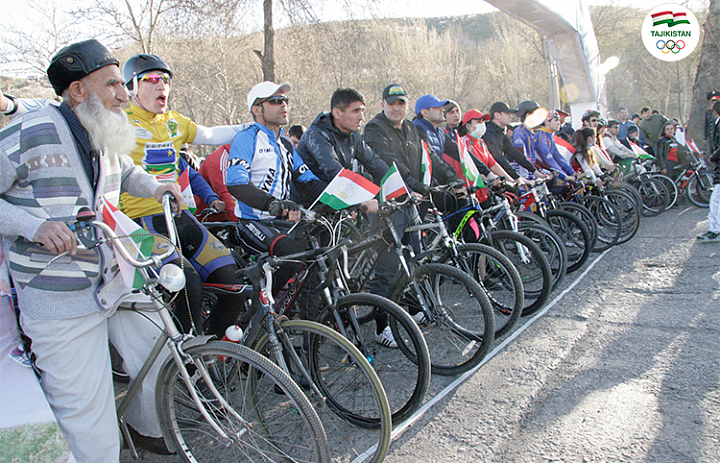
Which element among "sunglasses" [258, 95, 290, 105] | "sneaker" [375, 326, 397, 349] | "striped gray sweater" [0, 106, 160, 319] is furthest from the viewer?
"sneaker" [375, 326, 397, 349]

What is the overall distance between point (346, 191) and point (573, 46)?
43.5 feet

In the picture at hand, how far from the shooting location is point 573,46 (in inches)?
541

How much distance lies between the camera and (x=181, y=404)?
7.75ft

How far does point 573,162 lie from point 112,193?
7.46m

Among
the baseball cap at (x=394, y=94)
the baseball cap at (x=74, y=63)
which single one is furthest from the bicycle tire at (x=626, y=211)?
the baseball cap at (x=74, y=63)

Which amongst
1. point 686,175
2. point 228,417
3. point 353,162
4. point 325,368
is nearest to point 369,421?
point 325,368

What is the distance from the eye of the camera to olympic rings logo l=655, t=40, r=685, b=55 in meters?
12.8

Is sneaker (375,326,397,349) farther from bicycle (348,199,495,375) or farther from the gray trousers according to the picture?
the gray trousers

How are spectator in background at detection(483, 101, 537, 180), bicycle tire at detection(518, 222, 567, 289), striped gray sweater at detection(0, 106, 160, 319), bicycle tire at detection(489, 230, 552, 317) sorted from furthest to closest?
spectator in background at detection(483, 101, 537, 180)
bicycle tire at detection(518, 222, 567, 289)
bicycle tire at detection(489, 230, 552, 317)
striped gray sweater at detection(0, 106, 160, 319)

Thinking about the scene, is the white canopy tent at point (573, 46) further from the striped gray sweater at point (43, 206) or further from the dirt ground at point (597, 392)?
the striped gray sweater at point (43, 206)

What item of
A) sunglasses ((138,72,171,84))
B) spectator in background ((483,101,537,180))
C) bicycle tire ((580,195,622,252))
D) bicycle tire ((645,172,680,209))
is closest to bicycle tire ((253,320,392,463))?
sunglasses ((138,72,171,84))

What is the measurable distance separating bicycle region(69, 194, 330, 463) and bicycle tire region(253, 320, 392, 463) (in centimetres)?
25

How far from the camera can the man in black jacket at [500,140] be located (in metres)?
6.46

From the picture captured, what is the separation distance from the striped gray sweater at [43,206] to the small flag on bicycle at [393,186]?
6.84 feet
